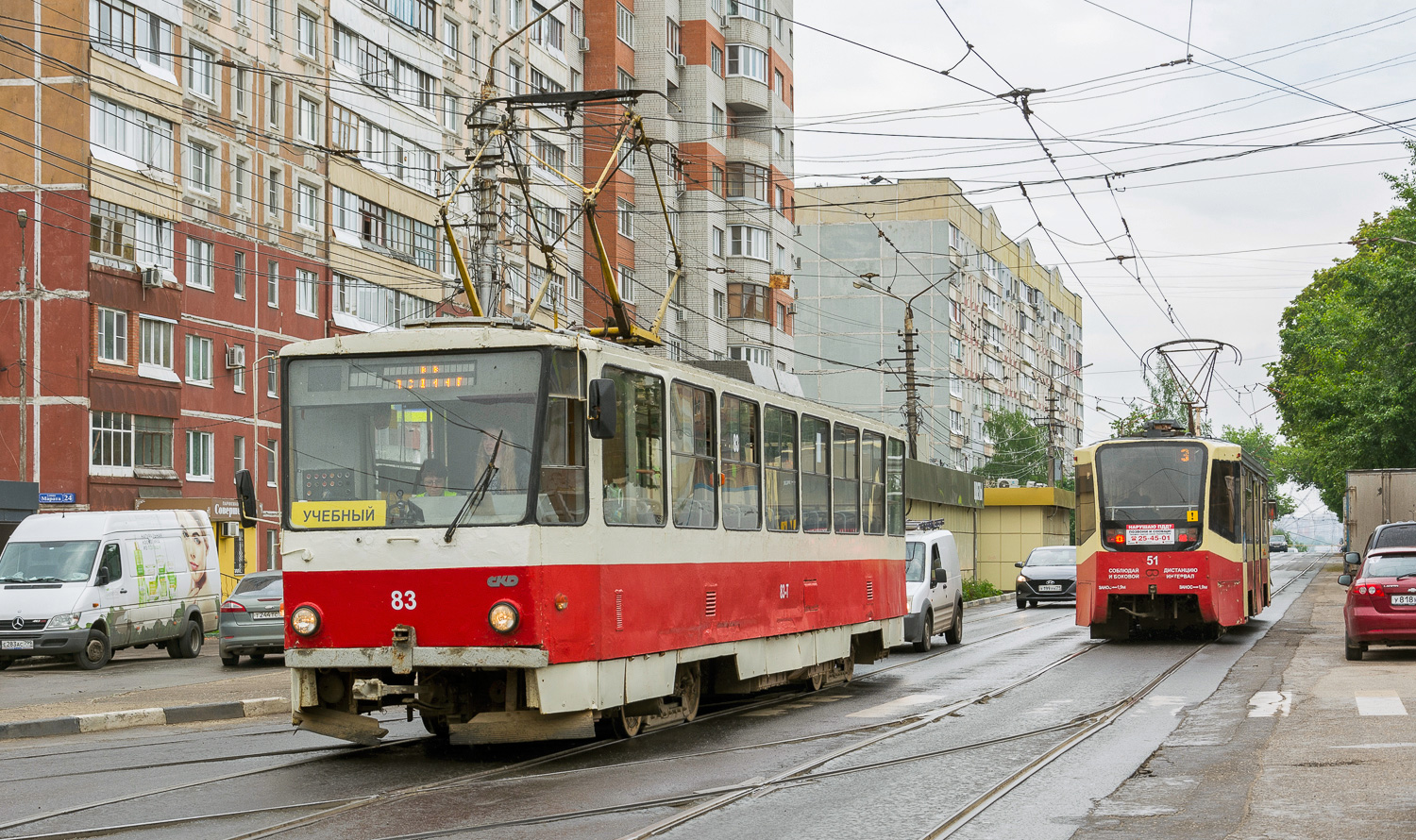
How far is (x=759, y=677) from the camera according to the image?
15.3 m

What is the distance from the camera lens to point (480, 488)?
1123 cm

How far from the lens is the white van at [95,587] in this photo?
83.1 feet

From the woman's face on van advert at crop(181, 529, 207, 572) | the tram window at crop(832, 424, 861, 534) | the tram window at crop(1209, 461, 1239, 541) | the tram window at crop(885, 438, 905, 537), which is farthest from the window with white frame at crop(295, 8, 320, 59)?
the tram window at crop(832, 424, 861, 534)

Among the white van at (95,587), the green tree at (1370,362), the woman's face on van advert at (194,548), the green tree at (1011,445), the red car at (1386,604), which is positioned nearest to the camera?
the red car at (1386,604)

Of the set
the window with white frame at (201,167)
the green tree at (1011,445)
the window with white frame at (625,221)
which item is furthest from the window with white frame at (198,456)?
the green tree at (1011,445)

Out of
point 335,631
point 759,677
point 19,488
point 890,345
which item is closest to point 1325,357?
point 890,345

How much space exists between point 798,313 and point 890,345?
5125mm

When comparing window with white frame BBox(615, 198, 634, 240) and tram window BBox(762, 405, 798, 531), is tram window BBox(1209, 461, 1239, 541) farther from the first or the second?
window with white frame BBox(615, 198, 634, 240)

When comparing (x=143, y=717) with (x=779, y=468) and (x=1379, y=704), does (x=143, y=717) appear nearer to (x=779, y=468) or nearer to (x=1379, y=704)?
(x=779, y=468)

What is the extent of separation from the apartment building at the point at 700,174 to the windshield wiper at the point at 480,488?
158 ft

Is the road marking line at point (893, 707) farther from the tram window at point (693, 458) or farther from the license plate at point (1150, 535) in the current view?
the license plate at point (1150, 535)

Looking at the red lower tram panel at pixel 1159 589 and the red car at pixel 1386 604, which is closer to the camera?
the red car at pixel 1386 604

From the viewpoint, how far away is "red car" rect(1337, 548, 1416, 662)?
64.1ft

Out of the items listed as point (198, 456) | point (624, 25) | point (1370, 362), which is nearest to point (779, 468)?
point (198, 456)
